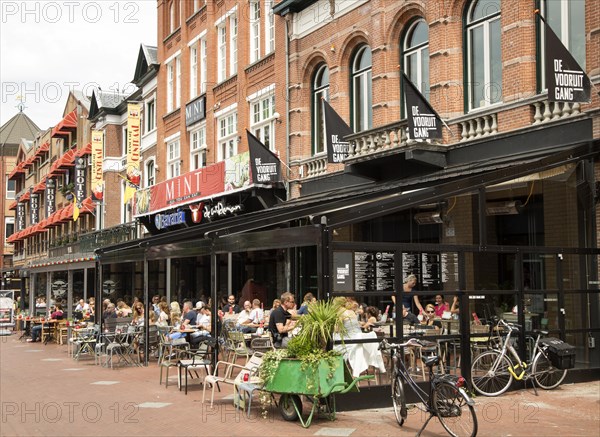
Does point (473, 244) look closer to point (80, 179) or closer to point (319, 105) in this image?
point (319, 105)

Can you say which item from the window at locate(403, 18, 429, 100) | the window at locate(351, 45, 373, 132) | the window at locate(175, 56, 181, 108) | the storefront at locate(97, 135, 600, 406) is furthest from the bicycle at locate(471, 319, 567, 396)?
the window at locate(175, 56, 181, 108)

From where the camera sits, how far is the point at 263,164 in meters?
22.6

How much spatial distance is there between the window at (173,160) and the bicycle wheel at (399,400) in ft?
76.7

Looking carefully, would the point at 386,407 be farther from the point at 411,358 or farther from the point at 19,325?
the point at 19,325

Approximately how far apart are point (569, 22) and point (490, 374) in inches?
266

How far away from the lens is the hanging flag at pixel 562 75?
12609 millimetres

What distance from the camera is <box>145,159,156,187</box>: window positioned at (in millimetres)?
35359

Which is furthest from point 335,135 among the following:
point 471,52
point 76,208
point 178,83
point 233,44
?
point 76,208

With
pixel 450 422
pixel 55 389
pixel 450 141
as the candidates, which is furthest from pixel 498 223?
pixel 55 389

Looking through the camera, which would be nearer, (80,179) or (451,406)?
(451,406)

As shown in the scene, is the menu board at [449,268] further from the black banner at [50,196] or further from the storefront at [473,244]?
the black banner at [50,196]

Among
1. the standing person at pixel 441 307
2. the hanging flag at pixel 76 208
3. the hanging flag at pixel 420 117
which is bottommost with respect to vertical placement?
the standing person at pixel 441 307

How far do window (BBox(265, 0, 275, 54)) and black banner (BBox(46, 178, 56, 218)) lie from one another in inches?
1378

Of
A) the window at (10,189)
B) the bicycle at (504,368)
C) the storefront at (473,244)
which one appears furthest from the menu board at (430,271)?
the window at (10,189)
